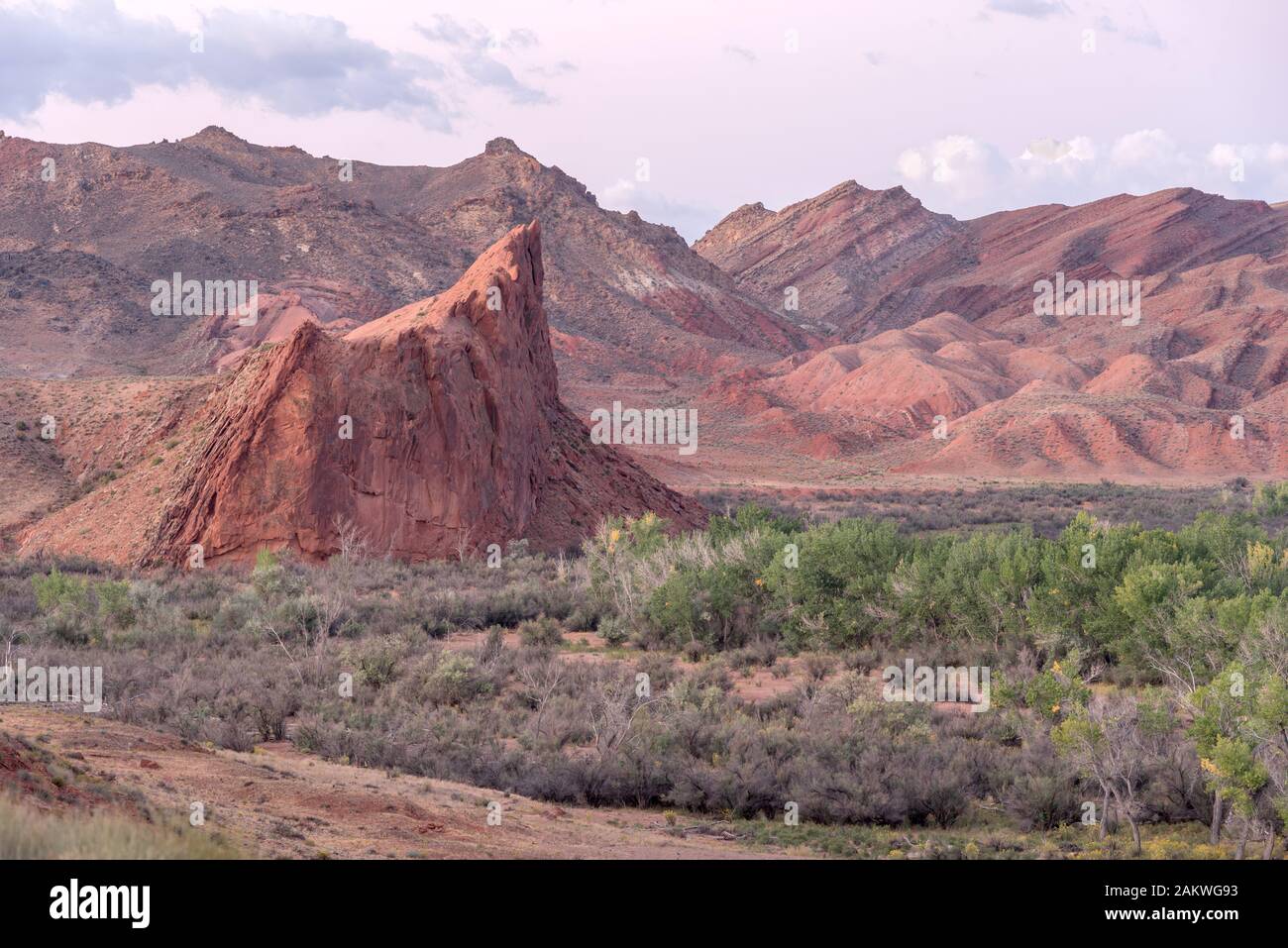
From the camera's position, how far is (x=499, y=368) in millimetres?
29969

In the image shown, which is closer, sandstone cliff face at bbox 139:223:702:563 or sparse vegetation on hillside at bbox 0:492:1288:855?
sparse vegetation on hillside at bbox 0:492:1288:855

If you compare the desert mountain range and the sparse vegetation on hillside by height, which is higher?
the desert mountain range

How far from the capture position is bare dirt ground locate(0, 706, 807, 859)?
7543 millimetres

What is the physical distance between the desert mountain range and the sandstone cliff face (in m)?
0.08

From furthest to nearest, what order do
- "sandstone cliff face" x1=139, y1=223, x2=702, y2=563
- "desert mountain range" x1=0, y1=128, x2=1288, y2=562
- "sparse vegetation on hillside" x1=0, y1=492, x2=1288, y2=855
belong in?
"desert mountain range" x1=0, y1=128, x2=1288, y2=562 → "sandstone cliff face" x1=139, y1=223, x2=702, y2=563 → "sparse vegetation on hillside" x1=0, y1=492, x2=1288, y2=855

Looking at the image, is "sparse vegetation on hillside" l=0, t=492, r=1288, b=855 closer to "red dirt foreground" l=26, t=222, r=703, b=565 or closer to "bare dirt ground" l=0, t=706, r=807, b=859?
"bare dirt ground" l=0, t=706, r=807, b=859

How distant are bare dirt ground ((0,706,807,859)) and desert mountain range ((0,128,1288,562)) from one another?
15279mm


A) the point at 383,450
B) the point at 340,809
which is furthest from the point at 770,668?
the point at 383,450

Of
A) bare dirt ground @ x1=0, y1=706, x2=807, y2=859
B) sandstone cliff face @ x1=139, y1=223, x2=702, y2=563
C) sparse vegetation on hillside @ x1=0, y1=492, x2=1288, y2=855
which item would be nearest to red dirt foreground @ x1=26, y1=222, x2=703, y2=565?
sandstone cliff face @ x1=139, y1=223, x2=702, y2=563

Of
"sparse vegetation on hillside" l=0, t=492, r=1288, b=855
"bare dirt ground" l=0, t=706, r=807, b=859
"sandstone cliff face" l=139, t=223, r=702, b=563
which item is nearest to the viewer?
"bare dirt ground" l=0, t=706, r=807, b=859

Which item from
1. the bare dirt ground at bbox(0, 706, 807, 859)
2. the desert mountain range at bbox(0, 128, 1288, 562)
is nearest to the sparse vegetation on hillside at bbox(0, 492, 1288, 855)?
the bare dirt ground at bbox(0, 706, 807, 859)
